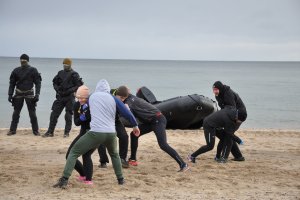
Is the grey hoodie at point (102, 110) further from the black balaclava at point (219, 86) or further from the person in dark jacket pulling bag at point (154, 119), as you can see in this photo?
the black balaclava at point (219, 86)

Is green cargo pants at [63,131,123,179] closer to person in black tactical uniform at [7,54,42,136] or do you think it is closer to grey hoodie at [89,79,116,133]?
grey hoodie at [89,79,116,133]

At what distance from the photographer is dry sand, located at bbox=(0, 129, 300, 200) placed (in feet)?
25.0

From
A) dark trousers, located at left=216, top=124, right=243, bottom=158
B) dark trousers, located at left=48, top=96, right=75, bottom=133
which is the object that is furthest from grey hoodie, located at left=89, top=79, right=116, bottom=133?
dark trousers, located at left=48, top=96, right=75, bottom=133

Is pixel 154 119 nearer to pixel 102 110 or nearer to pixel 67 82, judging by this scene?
pixel 102 110

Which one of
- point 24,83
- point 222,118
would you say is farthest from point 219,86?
point 24,83

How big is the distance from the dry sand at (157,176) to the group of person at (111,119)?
10.9 inches

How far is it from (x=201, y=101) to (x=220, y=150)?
204 inches

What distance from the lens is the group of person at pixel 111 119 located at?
7.43m

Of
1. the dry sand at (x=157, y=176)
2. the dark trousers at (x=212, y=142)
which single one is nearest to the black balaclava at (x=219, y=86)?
the dark trousers at (x=212, y=142)

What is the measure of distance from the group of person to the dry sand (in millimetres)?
277

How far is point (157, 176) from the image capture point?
8.80 m

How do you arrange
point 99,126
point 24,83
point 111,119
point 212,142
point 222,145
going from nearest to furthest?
point 99,126 → point 111,119 → point 212,142 → point 222,145 → point 24,83

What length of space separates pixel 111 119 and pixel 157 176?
1790mm

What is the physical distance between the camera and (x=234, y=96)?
994 cm
